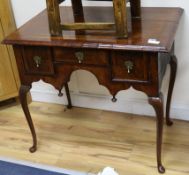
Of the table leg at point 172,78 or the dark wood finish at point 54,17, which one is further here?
the table leg at point 172,78

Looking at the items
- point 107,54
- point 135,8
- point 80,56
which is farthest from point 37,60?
point 135,8

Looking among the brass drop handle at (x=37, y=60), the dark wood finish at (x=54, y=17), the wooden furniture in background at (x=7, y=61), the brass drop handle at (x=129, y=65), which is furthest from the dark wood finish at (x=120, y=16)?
the wooden furniture in background at (x=7, y=61)

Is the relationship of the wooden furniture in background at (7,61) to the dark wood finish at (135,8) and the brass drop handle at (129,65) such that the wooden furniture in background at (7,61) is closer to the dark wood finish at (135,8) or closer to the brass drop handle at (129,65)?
the dark wood finish at (135,8)

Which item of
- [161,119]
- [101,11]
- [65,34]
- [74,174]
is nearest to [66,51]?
[65,34]

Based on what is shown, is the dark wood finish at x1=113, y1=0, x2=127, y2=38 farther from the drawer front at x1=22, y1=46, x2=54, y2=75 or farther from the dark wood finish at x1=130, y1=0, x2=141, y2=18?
the drawer front at x1=22, y1=46, x2=54, y2=75

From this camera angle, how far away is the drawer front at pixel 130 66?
1339mm

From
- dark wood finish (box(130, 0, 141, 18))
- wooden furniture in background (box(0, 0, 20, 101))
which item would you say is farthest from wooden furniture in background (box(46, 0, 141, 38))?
wooden furniture in background (box(0, 0, 20, 101))

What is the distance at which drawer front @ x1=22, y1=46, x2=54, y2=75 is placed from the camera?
4.81ft

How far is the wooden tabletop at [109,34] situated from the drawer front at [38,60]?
0.05 metres

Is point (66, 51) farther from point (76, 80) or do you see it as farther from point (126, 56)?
point (76, 80)

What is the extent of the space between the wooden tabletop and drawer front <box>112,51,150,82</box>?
0.18 ft

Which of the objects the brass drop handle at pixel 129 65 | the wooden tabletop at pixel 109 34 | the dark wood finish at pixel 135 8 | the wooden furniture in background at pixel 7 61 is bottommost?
the wooden furniture in background at pixel 7 61

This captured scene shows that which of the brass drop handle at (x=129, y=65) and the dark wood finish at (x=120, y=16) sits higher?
the dark wood finish at (x=120, y=16)

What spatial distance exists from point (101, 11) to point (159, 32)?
386mm
